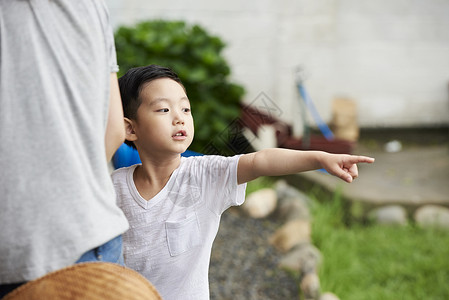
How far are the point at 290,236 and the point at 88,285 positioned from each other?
119 inches

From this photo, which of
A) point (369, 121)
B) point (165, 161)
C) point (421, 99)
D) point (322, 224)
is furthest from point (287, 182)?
point (165, 161)

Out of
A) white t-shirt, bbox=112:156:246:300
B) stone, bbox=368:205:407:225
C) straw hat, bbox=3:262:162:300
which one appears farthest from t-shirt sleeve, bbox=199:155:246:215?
stone, bbox=368:205:407:225

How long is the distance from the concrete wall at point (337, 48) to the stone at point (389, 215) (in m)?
1.65

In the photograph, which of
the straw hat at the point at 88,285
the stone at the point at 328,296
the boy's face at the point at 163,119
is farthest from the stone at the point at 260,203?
the straw hat at the point at 88,285

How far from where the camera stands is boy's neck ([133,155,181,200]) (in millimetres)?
1306

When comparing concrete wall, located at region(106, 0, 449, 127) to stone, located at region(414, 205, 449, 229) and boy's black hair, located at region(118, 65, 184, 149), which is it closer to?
stone, located at region(414, 205, 449, 229)

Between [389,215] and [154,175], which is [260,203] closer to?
[389,215]

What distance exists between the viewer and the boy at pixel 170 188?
49.8 inches

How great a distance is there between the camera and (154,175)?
1.32 meters

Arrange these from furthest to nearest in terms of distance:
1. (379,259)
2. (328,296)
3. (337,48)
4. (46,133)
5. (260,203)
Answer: (337,48)
(260,203)
(379,259)
(328,296)
(46,133)

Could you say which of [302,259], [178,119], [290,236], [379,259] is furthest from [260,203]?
[178,119]

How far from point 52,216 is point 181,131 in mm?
376

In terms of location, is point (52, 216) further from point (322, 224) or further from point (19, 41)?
point (322, 224)

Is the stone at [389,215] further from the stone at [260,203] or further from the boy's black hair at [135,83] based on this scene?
the boy's black hair at [135,83]
